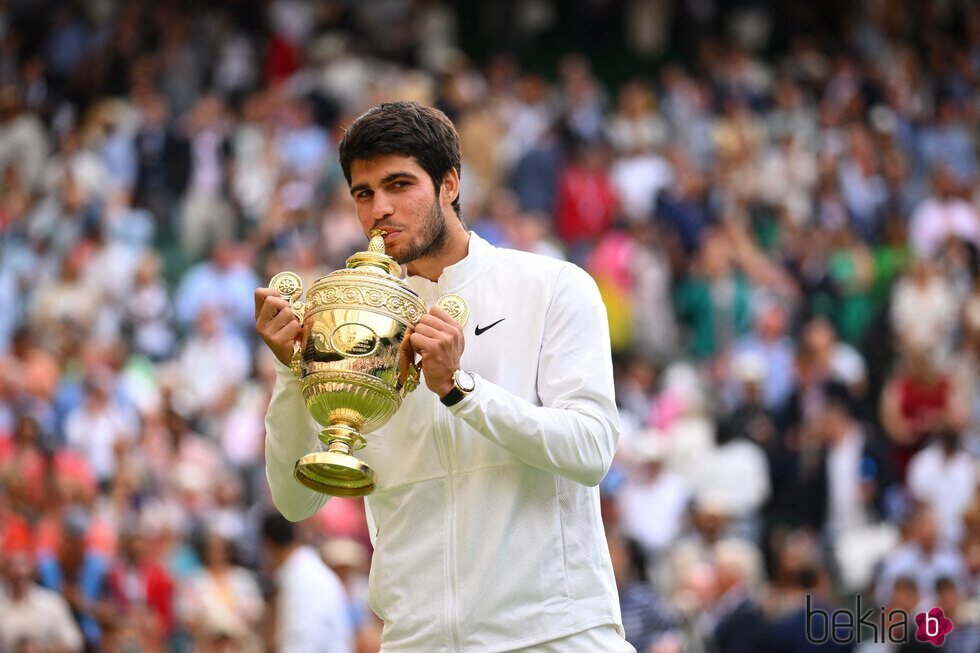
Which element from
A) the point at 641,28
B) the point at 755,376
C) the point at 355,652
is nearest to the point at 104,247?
the point at 755,376

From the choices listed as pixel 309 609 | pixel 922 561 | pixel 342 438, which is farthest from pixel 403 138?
pixel 922 561

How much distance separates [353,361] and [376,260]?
1.00 feet

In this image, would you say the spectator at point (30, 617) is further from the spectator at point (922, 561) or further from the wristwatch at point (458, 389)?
the wristwatch at point (458, 389)

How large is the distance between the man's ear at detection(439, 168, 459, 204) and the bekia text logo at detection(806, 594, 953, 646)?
12.8ft

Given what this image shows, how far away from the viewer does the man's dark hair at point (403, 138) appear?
15.0 ft

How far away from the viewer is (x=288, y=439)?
465 centimetres

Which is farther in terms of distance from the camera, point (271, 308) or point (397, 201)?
point (397, 201)

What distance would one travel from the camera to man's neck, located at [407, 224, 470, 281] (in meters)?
4.78

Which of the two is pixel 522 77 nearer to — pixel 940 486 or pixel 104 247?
pixel 104 247

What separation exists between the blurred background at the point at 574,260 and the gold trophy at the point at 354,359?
386cm

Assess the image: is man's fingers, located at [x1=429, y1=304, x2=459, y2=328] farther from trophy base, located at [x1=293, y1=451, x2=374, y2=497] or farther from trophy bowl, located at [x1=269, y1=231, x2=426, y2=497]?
trophy base, located at [x1=293, y1=451, x2=374, y2=497]

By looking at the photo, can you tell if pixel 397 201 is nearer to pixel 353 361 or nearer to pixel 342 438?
pixel 353 361

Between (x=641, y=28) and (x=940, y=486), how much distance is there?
12.7m

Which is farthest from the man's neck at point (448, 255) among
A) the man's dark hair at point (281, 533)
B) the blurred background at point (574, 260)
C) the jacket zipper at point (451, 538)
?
the man's dark hair at point (281, 533)
